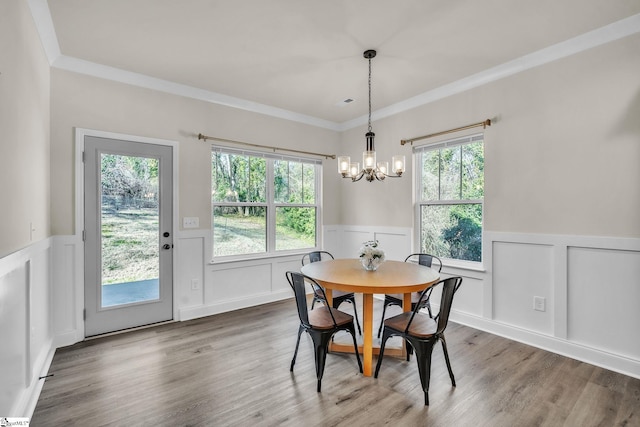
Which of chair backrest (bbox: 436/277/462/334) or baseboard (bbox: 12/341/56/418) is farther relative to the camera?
chair backrest (bbox: 436/277/462/334)

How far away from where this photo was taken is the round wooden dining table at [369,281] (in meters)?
2.30

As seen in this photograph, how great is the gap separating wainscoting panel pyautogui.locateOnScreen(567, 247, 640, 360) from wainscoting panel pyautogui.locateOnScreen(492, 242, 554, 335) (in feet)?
0.57

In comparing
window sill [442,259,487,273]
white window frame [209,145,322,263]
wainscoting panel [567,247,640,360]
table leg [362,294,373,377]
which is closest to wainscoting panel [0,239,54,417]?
white window frame [209,145,322,263]

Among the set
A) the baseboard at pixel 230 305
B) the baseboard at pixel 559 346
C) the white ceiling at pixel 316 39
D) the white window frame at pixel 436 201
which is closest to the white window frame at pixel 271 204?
the baseboard at pixel 230 305

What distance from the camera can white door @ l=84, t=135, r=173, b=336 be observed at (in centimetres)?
317

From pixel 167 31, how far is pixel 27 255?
76.9 inches

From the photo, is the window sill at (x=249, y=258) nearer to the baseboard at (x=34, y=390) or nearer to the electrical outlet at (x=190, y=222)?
the electrical outlet at (x=190, y=222)

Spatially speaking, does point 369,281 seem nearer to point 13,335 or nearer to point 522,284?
point 522,284

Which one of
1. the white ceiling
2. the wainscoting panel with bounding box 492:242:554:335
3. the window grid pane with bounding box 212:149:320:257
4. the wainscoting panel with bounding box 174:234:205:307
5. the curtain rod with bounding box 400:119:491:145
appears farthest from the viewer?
the window grid pane with bounding box 212:149:320:257

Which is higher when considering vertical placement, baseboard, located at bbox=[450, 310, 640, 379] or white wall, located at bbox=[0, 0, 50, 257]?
white wall, located at bbox=[0, 0, 50, 257]

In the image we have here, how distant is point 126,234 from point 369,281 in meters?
2.63

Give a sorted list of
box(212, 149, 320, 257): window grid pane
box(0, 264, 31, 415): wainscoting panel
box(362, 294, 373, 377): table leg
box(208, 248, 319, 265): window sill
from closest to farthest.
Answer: box(0, 264, 31, 415): wainscoting panel
box(362, 294, 373, 377): table leg
box(208, 248, 319, 265): window sill
box(212, 149, 320, 257): window grid pane

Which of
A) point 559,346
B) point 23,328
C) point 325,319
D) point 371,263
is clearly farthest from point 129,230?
point 559,346

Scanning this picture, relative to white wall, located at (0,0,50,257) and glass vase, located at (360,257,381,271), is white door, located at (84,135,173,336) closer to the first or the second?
white wall, located at (0,0,50,257)
